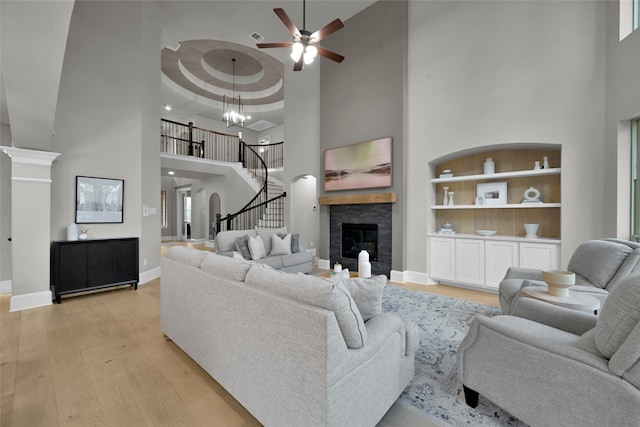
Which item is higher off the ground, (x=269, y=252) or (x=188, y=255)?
(x=188, y=255)

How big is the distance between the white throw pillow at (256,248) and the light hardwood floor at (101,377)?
5.43 ft

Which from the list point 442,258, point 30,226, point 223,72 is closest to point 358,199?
point 442,258

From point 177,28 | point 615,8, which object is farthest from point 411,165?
point 177,28

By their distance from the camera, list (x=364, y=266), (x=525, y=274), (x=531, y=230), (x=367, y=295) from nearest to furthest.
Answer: (x=367, y=295) → (x=525, y=274) → (x=364, y=266) → (x=531, y=230)

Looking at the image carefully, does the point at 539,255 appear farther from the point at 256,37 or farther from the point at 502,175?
the point at 256,37

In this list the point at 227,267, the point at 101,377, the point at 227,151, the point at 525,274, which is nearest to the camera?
the point at 227,267

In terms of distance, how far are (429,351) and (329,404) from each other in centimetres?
165

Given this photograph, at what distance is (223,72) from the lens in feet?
29.4

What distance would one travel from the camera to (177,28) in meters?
5.55

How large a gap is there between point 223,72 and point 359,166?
6.27 meters

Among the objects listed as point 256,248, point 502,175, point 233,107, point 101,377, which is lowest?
point 101,377

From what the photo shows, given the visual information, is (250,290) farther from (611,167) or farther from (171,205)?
(171,205)

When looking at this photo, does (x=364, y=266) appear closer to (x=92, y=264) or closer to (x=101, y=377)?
(x=101, y=377)

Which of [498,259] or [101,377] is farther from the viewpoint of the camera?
[498,259]
